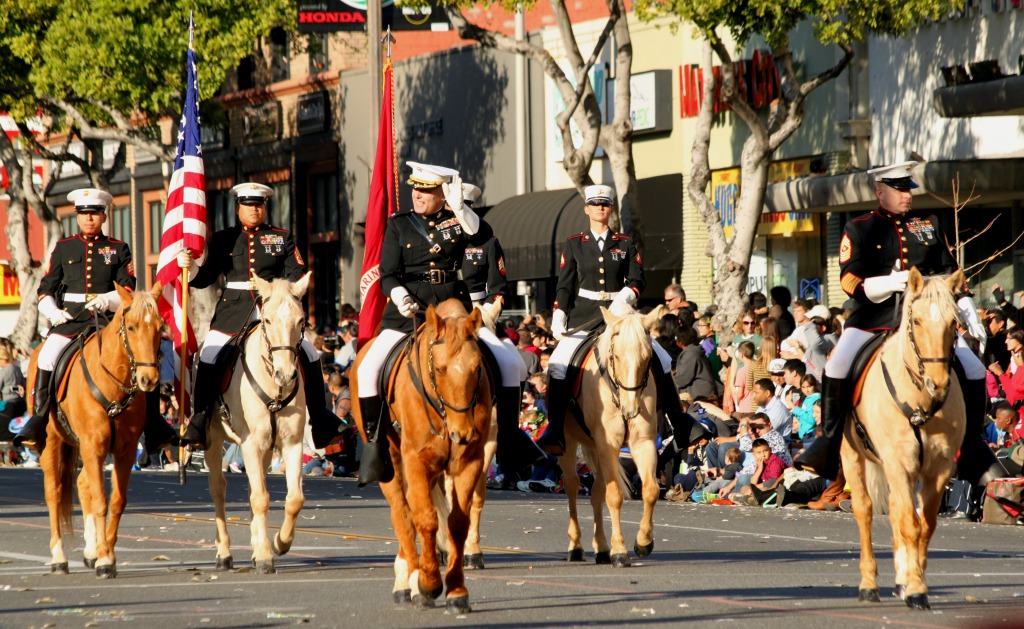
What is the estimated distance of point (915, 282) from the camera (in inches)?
418

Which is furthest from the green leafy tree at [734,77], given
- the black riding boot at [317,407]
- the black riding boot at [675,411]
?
the black riding boot at [317,407]

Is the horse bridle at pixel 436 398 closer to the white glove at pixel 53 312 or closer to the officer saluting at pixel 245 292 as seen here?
the officer saluting at pixel 245 292

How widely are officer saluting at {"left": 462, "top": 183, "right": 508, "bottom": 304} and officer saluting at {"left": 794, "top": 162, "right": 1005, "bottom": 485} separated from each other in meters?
2.44

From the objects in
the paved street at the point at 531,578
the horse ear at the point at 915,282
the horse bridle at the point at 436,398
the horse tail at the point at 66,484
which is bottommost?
the paved street at the point at 531,578

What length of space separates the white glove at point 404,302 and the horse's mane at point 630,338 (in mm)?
2491

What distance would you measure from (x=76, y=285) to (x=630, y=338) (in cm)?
443

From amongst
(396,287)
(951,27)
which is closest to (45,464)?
(396,287)

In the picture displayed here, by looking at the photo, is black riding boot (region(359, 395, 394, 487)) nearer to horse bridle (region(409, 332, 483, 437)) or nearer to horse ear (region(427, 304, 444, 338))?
horse bridle (region(409, 332, 483, 437))

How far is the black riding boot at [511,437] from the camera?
11.5 meters

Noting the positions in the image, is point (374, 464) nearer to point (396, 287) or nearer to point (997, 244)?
point (396, 287)

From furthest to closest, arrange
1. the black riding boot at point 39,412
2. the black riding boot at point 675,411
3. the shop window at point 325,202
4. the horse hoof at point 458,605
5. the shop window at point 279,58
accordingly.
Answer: the shop window at point 279,58 → the shop window at point 325,202 → the black riding boot at point 675,411 → the black riding boot at point 39,412 → the horse hoof at point 458,605

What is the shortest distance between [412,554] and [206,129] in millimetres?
42077

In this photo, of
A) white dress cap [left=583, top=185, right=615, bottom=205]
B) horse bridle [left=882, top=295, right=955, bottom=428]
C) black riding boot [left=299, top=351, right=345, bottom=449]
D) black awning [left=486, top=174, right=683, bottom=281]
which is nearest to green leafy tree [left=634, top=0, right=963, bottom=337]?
black awning [left=486, top=174, right=683, bottom=281]

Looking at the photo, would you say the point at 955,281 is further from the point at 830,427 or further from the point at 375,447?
the point at 375,447
